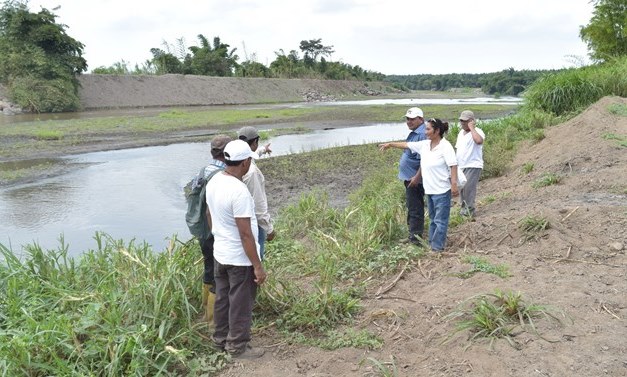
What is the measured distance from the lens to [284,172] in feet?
42.1

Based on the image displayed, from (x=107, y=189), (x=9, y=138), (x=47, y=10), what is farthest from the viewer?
(x=47, y=10)

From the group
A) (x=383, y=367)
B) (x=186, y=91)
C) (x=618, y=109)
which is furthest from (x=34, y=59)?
(x=383, y=367)

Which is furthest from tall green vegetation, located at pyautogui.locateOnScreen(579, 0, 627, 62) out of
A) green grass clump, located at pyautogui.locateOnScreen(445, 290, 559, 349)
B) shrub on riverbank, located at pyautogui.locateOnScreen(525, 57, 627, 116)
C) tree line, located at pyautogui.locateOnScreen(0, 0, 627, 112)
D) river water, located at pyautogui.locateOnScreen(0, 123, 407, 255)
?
green grass clump, located at pyautogui.locateOnScreen(445, 290, 559, 349)

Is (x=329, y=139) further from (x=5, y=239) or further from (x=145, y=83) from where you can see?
(x=145, y=83)

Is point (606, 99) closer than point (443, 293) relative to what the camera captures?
No

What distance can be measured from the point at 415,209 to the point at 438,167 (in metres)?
0.67

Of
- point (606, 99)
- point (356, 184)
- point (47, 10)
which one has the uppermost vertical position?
point (47, 10)

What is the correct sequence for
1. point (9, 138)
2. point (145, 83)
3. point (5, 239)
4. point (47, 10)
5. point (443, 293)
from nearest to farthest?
point (443, 293), point (5, 239), point (9, 138), point (47, 10), point (145, 83)

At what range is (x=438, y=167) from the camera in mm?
5246

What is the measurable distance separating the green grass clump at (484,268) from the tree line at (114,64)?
40.3ft

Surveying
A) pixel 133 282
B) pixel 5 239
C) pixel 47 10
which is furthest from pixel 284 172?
pixel 47 10

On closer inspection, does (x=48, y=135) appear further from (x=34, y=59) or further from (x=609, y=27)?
(x=609, y=27)

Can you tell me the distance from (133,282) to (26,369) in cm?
106

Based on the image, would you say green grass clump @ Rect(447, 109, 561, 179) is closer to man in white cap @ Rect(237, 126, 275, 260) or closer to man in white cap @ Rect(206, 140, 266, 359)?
man in white cap @ Rect(237, 126, 275, 260)
